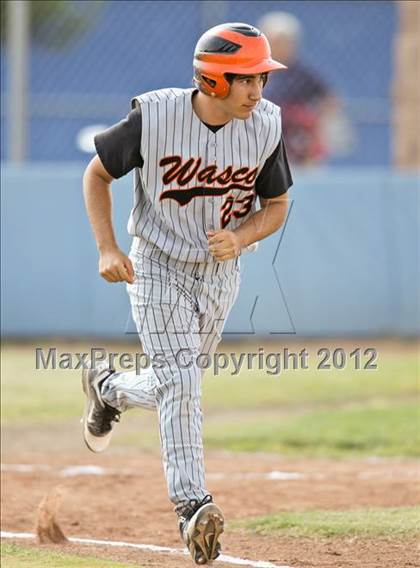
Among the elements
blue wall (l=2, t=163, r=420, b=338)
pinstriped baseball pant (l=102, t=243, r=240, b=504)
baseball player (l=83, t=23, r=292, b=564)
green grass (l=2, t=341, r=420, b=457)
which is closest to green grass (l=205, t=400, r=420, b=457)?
green grass (l=2, t=341, r=420, b=457)

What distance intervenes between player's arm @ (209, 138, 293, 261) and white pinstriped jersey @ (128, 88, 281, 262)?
0.16ft

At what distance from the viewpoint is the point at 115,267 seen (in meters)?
4.92

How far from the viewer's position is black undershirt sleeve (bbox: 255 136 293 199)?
5.16m

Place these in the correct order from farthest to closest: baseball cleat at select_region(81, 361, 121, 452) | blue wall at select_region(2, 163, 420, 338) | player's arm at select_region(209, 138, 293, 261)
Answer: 1. blue wall at select_region(2, 163, 420, 338)
2. baseball cleat at select_region(81, 361, 121, 452)
3. player's arm at select_region(209, 138, 293, 261)

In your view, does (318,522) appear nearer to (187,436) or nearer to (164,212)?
(187,436)

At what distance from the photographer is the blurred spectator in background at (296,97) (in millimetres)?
11820

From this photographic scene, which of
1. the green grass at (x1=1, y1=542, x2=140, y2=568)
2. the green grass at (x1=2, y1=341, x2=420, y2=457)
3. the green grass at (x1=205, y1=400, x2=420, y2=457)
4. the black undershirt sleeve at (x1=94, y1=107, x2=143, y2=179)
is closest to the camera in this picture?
the green grass at (x1=1, y1=542, x2=140, y2=568)

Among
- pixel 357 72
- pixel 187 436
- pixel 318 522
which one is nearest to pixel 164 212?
pixel 187 436

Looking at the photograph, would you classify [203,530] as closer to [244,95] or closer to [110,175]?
→ [110,175]

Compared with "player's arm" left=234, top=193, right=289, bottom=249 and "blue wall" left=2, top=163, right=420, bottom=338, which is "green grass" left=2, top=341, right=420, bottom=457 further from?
"player's arm" left=234, top=193, right=289, bottom=249

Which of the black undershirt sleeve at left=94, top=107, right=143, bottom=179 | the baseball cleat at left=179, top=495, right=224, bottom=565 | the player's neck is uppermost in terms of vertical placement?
the player's neck

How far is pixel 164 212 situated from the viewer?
16.6 ft

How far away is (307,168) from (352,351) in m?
2.07

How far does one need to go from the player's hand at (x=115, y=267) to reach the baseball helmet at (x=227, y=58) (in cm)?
70
